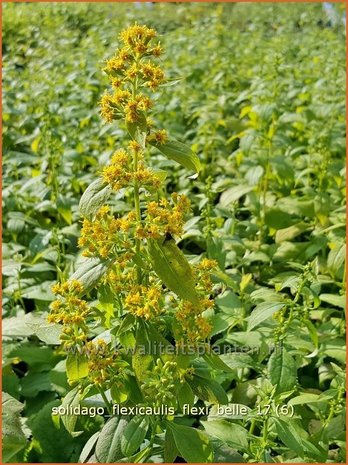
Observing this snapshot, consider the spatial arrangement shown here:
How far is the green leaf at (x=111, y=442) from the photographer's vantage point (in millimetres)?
2037

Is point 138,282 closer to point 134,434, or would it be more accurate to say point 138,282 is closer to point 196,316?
point 196,316

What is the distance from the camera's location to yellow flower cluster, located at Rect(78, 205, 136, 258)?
188 cm

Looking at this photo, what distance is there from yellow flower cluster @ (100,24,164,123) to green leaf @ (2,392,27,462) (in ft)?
3.69

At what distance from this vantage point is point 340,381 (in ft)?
8.18

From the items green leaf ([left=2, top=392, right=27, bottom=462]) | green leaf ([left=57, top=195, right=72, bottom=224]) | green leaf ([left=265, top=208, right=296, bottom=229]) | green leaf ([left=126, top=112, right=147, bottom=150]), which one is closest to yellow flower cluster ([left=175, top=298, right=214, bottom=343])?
green leaf ([left=126, top=112, right=147, bottom=150])

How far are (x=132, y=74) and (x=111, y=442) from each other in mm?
1176

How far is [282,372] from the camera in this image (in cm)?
225

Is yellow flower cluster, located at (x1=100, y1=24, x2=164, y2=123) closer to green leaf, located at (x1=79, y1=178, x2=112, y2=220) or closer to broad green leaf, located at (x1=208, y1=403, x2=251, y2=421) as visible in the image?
green leaf, located at (x1=79, y1=178, x2=112, y2=220)

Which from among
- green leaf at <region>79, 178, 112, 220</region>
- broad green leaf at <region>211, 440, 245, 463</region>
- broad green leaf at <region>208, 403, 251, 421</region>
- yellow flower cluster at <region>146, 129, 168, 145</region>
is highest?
yellow flower cluster at <region>146, 129, 168, 145</region>

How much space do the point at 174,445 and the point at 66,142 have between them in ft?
10.3

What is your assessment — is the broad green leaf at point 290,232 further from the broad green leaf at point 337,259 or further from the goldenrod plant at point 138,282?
the goldenrod plant at point 138,282

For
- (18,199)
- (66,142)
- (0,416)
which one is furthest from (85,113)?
(0,416)

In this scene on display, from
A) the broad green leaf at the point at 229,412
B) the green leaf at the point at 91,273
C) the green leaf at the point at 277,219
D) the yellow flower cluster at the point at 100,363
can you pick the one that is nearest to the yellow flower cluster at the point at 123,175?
the green leaf at the point at 91,273

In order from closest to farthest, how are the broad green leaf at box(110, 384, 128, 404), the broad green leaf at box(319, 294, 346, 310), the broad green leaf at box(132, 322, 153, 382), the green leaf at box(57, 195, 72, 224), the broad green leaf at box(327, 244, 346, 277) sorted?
the broad green leaf at box(132, 322, 153, 382)
the broad green leaf at box(110, 384, 128, 404)
the broad green leaf at box(319, 294, 346, 310)
the broad green leaf at box(327, 244, 346, 277)
the green leaf at box(57, 195, 72, 224)
